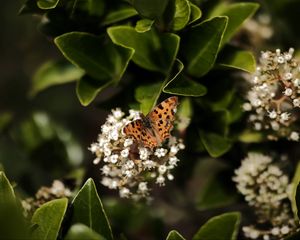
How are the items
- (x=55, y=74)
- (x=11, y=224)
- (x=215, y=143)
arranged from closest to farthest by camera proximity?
1. (x=11, y=224)
2. (x=215, y=143)
3. (x=55, y=74)

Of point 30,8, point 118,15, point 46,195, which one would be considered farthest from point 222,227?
point 30,8

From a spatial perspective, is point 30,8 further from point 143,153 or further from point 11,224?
point 11,224

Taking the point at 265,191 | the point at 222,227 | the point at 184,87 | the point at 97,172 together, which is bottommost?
the point at 97,172

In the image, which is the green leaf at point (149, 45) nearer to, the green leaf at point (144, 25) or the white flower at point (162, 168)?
the green leaf at point (144, 25)

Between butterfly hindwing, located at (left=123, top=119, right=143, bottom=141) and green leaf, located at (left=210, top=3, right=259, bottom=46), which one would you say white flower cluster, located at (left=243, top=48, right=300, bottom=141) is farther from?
butterfly hindwing, located at (left=123, top=119, right=143, bottom=141)

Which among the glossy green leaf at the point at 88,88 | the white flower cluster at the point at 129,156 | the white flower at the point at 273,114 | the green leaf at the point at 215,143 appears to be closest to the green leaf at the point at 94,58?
the glossy green leaf at the point at 88,88

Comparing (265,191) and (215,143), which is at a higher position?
(215,143)

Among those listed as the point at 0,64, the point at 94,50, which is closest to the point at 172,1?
the point at 94,50
